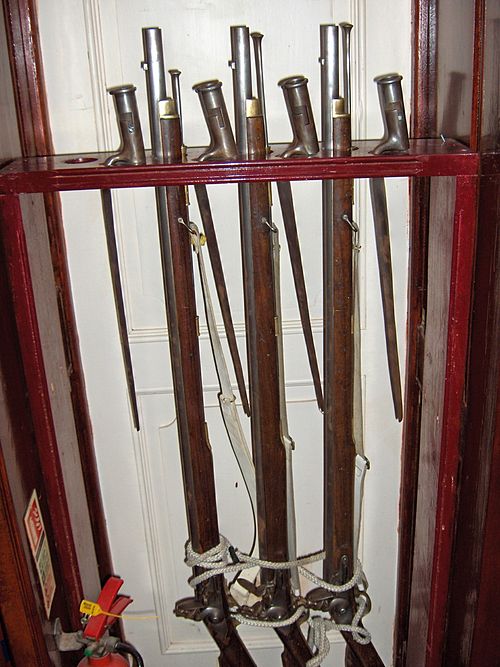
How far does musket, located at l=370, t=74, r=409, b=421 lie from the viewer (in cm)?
100

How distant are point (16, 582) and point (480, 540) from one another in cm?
64

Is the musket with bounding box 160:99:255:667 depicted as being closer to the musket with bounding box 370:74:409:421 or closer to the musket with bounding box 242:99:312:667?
the musket with bounding box 242:99:312:667

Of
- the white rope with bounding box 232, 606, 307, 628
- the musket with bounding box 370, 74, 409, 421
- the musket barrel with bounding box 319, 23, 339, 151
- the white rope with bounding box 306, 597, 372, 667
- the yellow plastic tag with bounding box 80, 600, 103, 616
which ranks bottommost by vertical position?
the white rope with bounding box 306, 597, 372, 667

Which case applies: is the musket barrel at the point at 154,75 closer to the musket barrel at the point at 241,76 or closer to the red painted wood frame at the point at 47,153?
the musket barrel at the point at 241,76

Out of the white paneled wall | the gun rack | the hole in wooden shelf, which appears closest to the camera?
the gun rack

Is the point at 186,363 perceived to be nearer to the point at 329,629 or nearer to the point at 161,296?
the point at 161,296

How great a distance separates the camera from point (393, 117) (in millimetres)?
997

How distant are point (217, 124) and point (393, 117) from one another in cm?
23

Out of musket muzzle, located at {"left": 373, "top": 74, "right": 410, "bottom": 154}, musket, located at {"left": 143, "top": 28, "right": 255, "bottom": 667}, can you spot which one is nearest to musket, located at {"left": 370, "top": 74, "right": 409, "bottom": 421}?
musket muzzle, located at {"left": 373, "top": 74, "right": 410, "bottom": 154}

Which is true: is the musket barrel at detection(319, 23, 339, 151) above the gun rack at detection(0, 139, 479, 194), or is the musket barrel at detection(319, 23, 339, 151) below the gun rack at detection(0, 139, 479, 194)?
above

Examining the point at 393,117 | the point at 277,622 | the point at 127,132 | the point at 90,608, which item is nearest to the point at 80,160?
the point at 127,132

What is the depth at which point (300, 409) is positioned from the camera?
141 centimetres

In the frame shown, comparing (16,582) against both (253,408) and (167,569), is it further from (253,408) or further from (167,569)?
(167,569)

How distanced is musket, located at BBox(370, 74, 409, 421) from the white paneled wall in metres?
0.12
